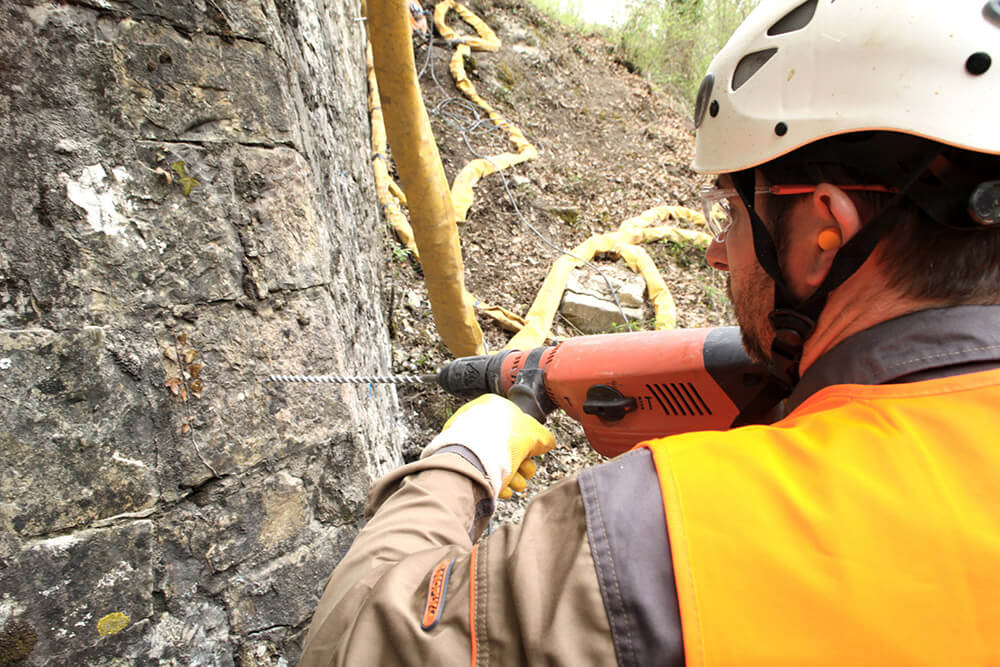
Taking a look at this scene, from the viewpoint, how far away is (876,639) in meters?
0.57

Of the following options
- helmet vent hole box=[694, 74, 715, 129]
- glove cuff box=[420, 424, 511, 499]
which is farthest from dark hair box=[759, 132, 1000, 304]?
glove cuff box=[420, 424, 511, 499]

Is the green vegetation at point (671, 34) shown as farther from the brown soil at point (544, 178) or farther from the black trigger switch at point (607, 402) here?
the black trigger switch at point (607, 402)

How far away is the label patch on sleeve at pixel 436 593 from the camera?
2.43ft

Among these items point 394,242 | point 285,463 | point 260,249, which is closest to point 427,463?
point 285,463

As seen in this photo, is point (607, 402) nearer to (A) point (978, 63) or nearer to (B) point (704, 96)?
(B) point (704, 96)

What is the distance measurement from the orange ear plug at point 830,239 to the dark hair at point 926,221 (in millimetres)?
54

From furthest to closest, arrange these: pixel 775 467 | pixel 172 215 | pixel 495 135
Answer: pixel 495 135 → pixel 172 215 → pixel 775 467

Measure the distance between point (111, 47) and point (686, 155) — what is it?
265 inches

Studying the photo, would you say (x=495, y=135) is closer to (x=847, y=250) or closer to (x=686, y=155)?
(x=686, y=155)

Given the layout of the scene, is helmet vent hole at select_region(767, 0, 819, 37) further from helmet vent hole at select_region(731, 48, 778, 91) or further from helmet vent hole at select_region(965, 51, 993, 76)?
helmet vent hole at select_region(965, 51, 993, 76)

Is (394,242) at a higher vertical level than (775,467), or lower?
higher

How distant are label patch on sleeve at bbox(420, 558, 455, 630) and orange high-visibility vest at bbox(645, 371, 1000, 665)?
1.10ft

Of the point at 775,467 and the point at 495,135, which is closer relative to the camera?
the point at 775,467

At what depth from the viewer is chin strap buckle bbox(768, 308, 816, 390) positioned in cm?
105
